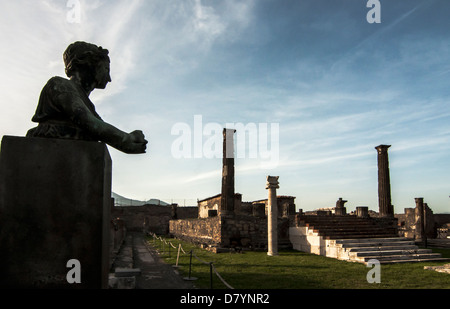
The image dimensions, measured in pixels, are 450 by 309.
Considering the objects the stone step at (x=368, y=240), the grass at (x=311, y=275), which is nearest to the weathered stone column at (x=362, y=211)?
the stone step at (x=368, y=240)

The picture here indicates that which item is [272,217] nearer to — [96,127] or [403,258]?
[403,258]

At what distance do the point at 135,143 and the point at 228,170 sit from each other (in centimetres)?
1716

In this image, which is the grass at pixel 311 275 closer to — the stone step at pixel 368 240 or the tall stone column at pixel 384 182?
the stone step at pixel 368 240

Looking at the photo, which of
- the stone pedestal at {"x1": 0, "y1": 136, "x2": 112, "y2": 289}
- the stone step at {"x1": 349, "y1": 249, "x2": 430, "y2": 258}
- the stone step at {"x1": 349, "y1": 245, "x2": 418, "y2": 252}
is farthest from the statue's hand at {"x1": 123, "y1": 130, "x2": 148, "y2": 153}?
the stone step at {"x1": 349, "y1": 245, "x2": 418, "y2": 252}

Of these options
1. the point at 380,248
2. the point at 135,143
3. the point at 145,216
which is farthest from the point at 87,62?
the point at 145,216

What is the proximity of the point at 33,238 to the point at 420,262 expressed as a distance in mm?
12759

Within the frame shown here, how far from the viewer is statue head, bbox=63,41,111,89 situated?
2.24 meters

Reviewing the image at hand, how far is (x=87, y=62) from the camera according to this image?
2.26 metres

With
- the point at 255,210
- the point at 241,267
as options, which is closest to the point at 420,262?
the point at 241,267

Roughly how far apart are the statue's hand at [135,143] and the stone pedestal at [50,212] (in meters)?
0.20

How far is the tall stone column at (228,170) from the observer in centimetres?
1909

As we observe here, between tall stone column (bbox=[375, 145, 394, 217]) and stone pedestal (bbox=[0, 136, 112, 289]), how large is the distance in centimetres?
1927

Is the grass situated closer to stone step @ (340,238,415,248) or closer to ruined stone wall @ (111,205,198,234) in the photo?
stone step @ (340,238,415,248)
